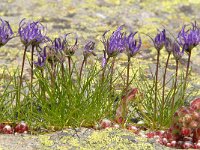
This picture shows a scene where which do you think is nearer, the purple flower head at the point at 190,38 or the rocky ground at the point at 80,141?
the rocky ground at the point at 80,141

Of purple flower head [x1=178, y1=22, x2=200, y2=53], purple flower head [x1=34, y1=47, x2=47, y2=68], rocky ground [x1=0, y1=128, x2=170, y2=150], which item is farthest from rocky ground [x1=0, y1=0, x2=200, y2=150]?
rocky ground [x1=0, y1=128, x2=170, y2=150]

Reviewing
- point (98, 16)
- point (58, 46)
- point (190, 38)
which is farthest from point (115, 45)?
point (98, 16)

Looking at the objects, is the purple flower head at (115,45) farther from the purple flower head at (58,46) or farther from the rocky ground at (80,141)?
the rocky ground at (80,141)

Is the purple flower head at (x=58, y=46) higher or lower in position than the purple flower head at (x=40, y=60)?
higher

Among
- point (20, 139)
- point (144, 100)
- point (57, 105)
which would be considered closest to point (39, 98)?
point (57, 105)

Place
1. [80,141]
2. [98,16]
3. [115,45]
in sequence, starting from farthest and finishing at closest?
[98,16], [115,45], [80,141]

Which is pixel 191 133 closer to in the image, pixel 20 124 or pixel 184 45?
pixel 184 45

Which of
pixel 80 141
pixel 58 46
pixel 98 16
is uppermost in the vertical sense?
pixel 58 46

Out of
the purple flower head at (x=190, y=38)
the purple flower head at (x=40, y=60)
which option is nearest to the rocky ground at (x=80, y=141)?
the purple flower head at (x=40, y=60)

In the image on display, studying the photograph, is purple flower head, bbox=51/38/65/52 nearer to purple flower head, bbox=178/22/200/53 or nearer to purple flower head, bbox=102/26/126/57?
purple flower head, bbox=102/26/126/57

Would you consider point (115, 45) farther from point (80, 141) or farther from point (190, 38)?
point (80, 141)

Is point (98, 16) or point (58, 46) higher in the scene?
point (58, 46)
